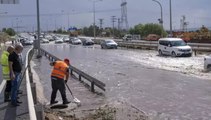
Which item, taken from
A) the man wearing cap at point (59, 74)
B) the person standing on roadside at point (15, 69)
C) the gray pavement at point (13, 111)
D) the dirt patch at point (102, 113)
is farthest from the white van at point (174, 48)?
the person standing on roadside at point (15, 69)

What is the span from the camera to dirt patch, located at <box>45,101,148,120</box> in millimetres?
11984

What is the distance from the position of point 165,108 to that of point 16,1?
31.1 meters

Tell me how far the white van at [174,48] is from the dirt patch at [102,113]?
28228 millimetres

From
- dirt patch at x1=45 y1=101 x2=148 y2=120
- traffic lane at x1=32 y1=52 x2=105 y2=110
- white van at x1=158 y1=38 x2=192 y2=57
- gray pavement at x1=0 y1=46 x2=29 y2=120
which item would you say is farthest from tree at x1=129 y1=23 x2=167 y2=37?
gray pavement at x1=0 y1=46 x2=29 y2=120

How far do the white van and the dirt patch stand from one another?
92.6 feet

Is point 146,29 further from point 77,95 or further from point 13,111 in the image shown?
point 13,111

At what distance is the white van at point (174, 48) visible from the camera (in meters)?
41.4

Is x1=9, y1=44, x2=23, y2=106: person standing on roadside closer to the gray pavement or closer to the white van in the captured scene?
the gray pavement

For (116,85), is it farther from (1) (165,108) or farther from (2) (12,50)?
(2) (12,50)

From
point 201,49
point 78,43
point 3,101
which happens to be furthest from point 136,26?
point 3,101

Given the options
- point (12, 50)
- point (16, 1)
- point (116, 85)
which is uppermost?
point (16, 1)

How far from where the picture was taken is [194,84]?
2022cm

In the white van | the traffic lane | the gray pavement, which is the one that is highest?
the white van

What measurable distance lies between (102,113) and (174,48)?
3051 cm
